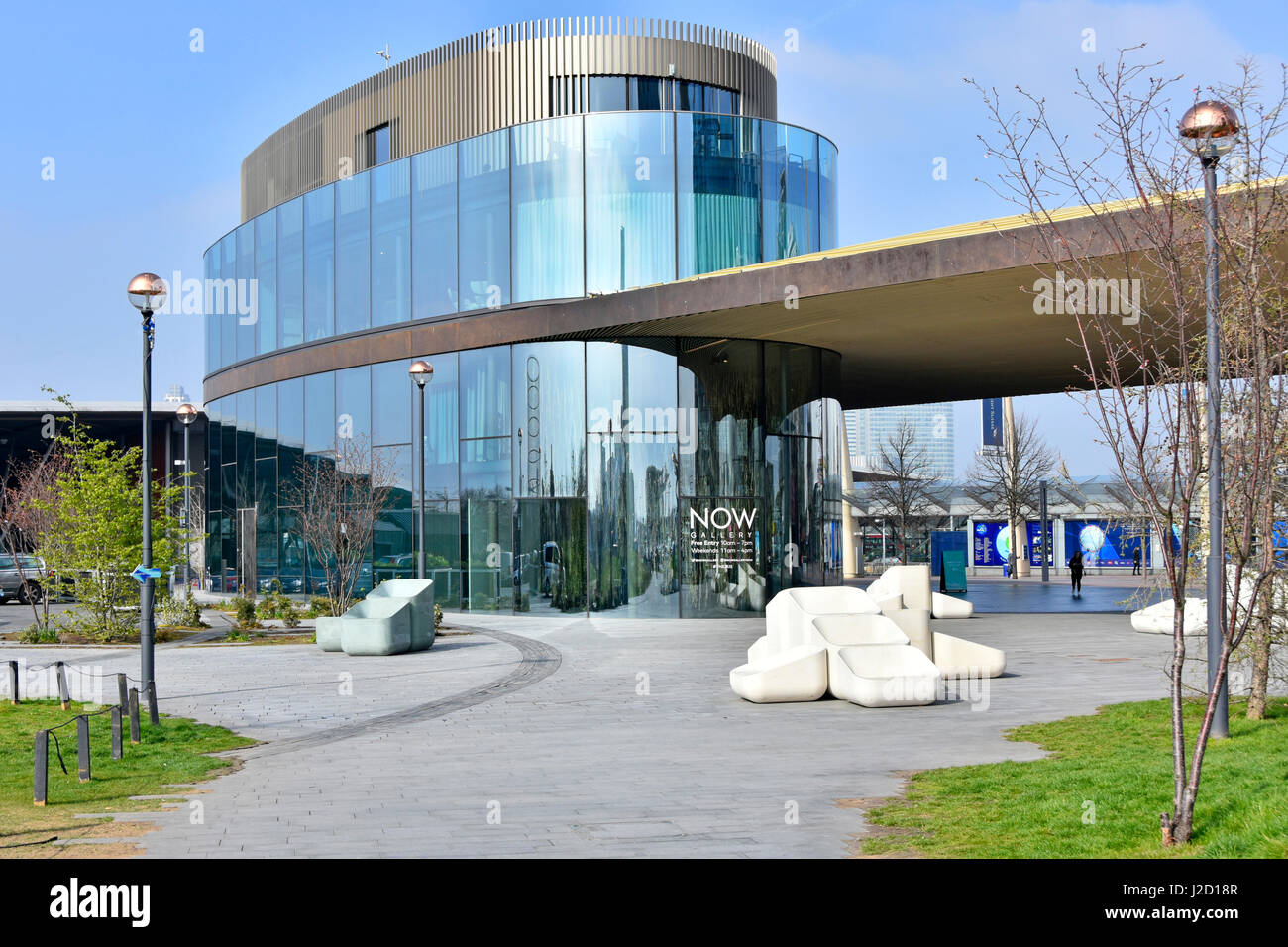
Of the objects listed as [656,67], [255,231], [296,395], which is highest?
[656,67]

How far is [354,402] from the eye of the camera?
34281 mm

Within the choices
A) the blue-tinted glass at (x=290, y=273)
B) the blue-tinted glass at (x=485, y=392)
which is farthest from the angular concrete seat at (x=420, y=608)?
the blue-tinted glass at (x=290, y=273)

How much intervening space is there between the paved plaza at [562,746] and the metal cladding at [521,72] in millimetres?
17017

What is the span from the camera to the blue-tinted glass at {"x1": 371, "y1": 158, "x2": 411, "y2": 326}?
108 feet

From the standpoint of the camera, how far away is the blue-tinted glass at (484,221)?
3044cm

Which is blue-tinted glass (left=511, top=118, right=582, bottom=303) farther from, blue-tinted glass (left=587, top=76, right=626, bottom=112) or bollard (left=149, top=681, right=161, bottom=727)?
bollard (left=149, top=681, right=161, bottom=727)

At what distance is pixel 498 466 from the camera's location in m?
30.2

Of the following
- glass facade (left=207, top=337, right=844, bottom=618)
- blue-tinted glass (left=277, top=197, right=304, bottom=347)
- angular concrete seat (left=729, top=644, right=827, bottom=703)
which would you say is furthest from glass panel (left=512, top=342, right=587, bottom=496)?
angular concrete seat (left=729, top=644, right=827, bottom=703)

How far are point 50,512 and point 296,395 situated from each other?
41.1 ft

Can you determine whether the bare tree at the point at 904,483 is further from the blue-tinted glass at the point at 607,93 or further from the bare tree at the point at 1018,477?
the blue-tinted glass at the point at 607,93

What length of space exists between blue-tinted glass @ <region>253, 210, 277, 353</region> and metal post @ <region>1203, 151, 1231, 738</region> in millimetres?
32882
